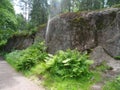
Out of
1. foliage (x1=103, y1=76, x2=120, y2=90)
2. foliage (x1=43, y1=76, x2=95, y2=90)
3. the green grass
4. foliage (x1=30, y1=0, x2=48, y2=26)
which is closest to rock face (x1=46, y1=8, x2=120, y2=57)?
the green grass

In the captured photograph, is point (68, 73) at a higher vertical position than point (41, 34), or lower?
lower

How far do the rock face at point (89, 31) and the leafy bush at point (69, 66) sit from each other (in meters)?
2.42

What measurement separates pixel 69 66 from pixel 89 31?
12.1ft

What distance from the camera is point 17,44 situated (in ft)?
81.6

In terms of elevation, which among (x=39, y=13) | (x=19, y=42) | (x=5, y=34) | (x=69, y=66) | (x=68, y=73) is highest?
(x=39, y=13)

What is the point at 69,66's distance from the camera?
326 inches

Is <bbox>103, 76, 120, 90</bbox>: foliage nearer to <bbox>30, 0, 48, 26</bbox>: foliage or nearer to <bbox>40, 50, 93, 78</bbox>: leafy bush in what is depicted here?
<bbox>40, 50, 93, 78</bbox>: leafy bush

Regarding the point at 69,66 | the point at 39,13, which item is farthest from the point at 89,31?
the point at 39,13

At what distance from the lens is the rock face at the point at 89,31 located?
1025cm

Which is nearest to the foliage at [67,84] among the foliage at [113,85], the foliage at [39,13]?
the foliage at [113,85]

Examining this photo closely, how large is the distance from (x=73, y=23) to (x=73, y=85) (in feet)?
19.0

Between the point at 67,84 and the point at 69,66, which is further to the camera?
the point at 69,66

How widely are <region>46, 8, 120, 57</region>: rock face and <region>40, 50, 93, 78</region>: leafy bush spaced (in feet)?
7.93

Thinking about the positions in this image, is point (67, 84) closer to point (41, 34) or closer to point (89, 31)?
point (89, 31)
